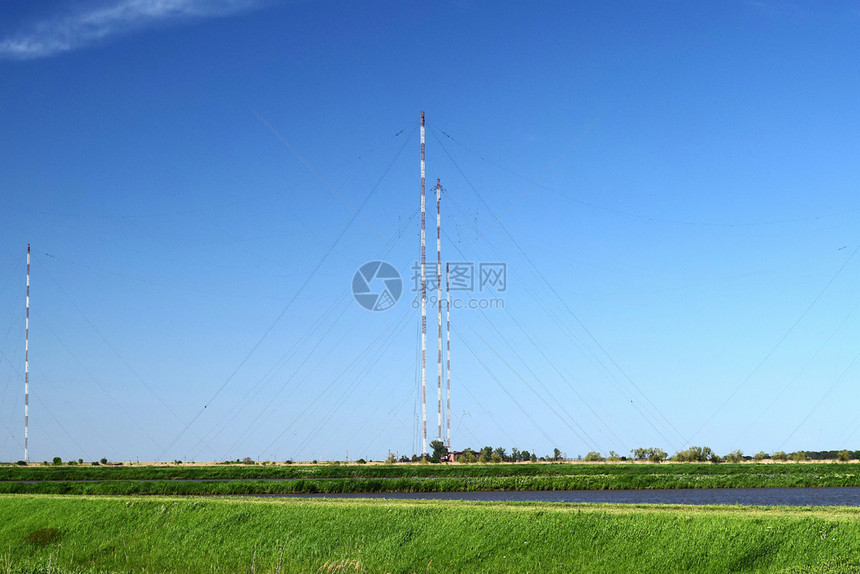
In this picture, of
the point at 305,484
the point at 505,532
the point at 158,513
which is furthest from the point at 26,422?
the point at 505,532

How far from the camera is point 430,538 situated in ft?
110

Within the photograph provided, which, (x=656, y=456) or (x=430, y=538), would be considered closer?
(x=430, y=538)

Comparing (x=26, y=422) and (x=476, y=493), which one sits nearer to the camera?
(x=476, y=493)

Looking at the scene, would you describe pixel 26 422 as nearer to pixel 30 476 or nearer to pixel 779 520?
pixel 30 476

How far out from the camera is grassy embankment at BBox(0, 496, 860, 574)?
2933 centimetres

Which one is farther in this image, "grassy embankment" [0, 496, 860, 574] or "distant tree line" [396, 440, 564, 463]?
"distant tree line" [396, 440, 564, 463]

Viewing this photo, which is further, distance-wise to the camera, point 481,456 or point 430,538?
point 481,456

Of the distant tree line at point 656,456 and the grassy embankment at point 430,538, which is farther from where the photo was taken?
the distant tree line at point 656,456

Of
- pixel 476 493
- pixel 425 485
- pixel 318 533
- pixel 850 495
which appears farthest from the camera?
pixel 425 485

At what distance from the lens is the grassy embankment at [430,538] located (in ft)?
96.2

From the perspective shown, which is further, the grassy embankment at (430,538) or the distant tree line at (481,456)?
the distant tree line at (481,456)

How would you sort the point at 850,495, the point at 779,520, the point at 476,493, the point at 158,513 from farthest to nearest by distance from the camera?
the point at 476,493, the point at 850,495, the point at 158,513, the point at 779,520

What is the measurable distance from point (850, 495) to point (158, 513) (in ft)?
133

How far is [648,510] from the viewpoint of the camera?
112 feet
